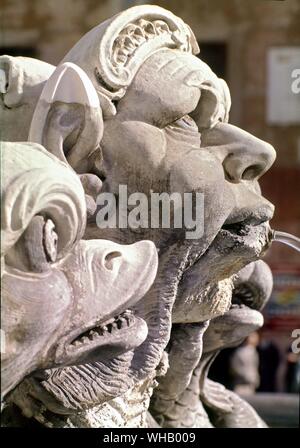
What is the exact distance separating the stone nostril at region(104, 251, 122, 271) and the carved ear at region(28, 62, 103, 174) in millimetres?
449

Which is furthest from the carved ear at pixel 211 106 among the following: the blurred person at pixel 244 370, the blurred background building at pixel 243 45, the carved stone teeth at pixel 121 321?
the blurred background building at pixel 243 45

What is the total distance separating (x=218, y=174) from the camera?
3486 millimetres

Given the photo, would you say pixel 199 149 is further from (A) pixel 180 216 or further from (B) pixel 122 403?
(B) pixel 122 403

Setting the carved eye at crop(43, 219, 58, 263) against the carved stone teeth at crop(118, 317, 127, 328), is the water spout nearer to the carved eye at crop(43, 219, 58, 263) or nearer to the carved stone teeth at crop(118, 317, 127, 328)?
the carved stone teeth at crop(118, 317, 127, 328)

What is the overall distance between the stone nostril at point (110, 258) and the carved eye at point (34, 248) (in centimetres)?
17

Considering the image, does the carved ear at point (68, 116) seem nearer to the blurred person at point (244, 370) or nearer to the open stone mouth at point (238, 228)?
the open stone mouth at point (238, 228)

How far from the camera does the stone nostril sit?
2893mm

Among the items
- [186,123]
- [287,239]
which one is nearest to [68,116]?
[186,123]

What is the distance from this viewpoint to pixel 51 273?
277 centimetres

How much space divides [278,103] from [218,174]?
423 inches

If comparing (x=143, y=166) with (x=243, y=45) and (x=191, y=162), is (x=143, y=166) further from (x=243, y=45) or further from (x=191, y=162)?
(x=243, y=45)

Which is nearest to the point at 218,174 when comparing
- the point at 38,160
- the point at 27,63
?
the point at 27,63

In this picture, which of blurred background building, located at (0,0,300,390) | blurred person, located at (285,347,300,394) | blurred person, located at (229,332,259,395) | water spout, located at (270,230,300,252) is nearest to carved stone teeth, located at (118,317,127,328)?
water spout, located at (270,230,300,252)

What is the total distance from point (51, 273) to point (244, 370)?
16.6ft
